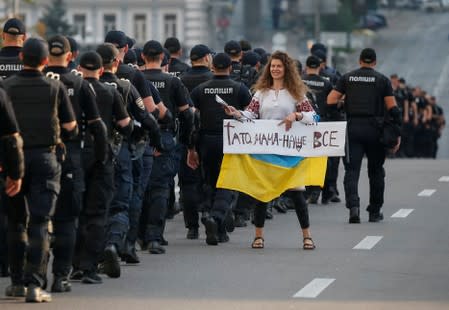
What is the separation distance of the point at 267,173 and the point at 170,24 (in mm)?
93641

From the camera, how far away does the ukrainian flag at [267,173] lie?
704 inches

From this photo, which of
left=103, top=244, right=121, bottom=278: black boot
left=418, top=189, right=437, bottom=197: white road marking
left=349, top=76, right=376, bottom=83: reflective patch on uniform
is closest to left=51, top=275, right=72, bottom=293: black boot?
left=103, top=244, right=121, bottom=278: black boot

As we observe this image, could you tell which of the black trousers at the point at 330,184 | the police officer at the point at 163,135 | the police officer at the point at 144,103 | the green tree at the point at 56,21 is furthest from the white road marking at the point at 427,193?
the green tree at the point at 56,21

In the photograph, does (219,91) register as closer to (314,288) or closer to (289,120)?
(289,120)

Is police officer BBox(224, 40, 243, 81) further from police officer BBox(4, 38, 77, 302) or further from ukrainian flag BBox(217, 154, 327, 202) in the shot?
police officer BBox(4, 38, 77, 302)

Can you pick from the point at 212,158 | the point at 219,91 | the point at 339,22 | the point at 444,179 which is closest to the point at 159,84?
the point at 219,91

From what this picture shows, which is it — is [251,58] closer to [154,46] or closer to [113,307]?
[154,46]

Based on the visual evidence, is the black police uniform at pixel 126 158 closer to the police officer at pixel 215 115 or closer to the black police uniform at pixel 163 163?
the black police uniform at pixel 163 163

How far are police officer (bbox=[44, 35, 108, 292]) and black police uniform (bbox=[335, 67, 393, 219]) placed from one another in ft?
22.3

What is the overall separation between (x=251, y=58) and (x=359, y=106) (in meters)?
2.76

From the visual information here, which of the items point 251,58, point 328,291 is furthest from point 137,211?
point 251,58

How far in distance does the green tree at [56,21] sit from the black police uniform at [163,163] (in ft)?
269

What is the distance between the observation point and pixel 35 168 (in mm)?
13664

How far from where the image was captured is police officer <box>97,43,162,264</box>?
50.3 ft
